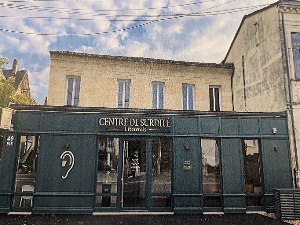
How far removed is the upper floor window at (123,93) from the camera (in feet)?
52.5

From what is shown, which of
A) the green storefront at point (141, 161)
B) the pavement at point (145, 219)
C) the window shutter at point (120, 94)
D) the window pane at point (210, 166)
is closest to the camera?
the pavement at point (145, 219)

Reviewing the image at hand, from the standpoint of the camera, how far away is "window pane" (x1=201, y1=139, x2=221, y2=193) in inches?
400

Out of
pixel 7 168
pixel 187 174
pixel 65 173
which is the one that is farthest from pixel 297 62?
pixel 7 168

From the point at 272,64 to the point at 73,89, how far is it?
37.9 ft

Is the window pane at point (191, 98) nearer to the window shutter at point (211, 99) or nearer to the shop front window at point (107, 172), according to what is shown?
the window shutter at point (211, 99)

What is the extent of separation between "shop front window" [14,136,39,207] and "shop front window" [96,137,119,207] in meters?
2.48

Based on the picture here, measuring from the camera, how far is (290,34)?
490 inches

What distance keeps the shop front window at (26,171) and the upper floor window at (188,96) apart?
31.8 ft

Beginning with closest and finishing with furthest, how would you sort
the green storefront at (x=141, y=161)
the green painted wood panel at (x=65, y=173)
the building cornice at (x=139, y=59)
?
the green painted wood panel at (x=65, y=173)
the green storefront at (x=141, y=161)
the building cornice at (x=139, y=59)

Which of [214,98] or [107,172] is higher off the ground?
[214,98]

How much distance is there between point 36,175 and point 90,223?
3.03 m

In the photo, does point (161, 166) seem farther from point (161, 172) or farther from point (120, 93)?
point (120, 93)

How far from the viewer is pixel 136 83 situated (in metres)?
16.2

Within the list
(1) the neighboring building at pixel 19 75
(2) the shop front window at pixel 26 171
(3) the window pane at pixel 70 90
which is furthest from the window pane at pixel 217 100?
(1) the neighboring building at pixel 19 75
